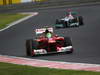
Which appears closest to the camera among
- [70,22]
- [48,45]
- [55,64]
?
[55,64]

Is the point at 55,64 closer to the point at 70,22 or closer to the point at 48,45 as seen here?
the point at 48,45

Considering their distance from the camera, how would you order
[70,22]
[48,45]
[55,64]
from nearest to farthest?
[55,64] < [48,45] < [70,22]

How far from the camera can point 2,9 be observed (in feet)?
155

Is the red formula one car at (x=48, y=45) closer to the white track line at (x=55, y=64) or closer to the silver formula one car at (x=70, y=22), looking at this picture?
the white track line at (x=55, y=64)

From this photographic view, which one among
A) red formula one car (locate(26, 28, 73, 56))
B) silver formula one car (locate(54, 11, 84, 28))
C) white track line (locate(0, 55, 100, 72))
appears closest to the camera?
white track line (locate(0, 55, 100, 72))

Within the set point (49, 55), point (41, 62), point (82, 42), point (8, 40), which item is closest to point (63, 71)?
point (41, 62)

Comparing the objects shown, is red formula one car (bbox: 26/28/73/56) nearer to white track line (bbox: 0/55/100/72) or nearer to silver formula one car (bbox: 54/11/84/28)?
white track line (bbox: 0/55/100/72)

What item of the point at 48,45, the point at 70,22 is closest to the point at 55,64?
the point at 48,45

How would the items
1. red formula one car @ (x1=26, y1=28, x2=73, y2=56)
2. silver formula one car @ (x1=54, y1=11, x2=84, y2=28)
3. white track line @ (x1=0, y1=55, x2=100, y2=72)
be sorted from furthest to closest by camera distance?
silver formula one car @ (x1=54, y1=11, x2=84, y2=28), red formula one car @ (x1=26, y1=28, x2=73, y2=56), white track line @ (x1=0, y1=55, x2=100, y2=72)

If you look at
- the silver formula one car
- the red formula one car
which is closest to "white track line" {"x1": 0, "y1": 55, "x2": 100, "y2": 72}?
the red formula one car

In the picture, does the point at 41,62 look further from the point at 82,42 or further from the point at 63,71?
the point at 82,42

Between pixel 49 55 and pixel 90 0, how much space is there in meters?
31.5

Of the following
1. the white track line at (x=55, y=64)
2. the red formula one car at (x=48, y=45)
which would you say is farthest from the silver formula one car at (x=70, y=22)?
the white track line at (x=55, y=64)

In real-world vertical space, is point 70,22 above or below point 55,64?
below
